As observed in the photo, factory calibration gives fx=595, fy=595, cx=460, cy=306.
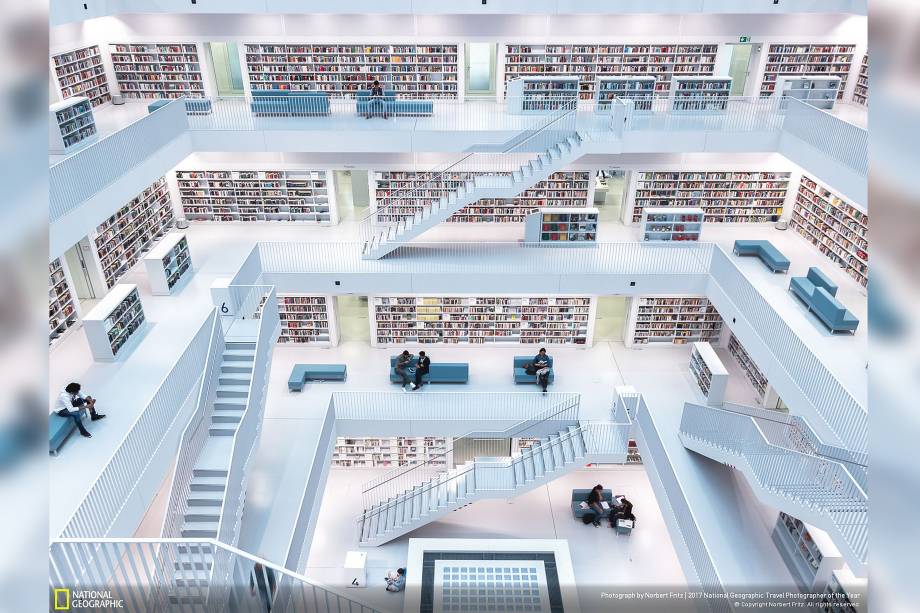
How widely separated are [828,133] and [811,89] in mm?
3211

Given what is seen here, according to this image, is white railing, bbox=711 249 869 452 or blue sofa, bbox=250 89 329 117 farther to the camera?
blue sofa, bbox=250 89 329 117

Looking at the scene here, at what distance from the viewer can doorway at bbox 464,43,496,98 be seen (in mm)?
17312

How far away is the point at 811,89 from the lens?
15008mm

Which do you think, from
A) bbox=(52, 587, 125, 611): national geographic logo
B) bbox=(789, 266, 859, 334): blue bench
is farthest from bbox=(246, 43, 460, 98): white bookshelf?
bbox=(52, 587, 125, 611): national geographic logo

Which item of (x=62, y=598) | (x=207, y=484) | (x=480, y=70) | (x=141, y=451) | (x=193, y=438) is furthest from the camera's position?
(x=480, y=70)

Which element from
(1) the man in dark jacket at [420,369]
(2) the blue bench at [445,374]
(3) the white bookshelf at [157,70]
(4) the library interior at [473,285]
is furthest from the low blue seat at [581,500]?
(3) the white bookshelf at [157,70]

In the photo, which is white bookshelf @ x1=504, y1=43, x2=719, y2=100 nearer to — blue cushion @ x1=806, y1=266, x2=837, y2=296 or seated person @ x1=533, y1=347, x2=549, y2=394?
blue cushion @ x1=806, y1=266, x2=837, y2=296

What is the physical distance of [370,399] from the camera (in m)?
13.6

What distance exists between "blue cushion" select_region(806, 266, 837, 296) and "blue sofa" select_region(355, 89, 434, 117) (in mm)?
9737

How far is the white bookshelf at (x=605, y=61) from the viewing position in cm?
1587

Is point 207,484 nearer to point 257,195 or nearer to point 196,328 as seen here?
point 196,328

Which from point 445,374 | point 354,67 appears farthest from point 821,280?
point 354,67

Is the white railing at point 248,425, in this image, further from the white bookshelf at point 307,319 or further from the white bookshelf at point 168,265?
the white bookshelf at point 307,319

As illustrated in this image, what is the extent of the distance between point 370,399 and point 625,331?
7187 millimetres
